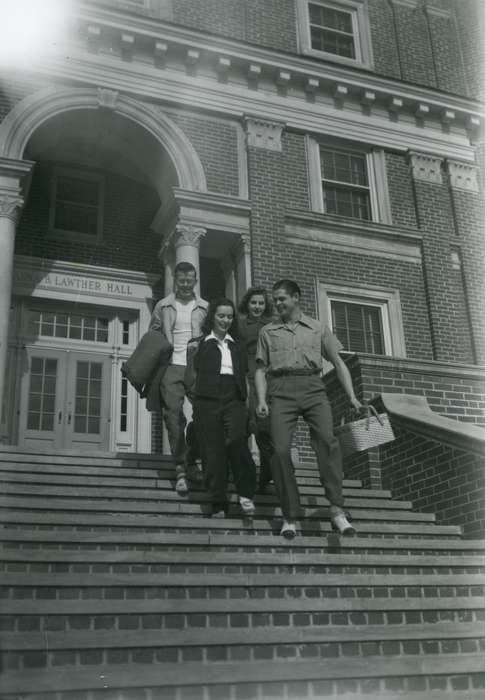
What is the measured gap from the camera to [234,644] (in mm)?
4336

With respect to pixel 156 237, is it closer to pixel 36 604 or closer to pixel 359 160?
pixel 359 160

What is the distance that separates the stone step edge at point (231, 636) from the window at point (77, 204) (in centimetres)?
1098

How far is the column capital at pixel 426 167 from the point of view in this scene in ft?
50.3

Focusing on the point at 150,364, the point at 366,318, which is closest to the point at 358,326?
the point at 366,318

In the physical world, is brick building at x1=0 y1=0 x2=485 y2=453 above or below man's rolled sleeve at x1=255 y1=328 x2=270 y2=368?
above

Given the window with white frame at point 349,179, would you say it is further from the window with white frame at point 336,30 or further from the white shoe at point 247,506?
the white shoe at point 247,506

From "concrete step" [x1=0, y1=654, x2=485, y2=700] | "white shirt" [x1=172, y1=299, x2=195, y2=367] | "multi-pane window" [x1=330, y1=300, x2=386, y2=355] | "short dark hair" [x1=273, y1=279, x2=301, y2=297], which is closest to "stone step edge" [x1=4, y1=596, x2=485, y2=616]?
"concrete step" [x1=0, y1=654, x2=485, y2=700]

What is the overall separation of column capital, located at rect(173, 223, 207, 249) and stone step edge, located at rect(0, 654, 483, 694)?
30.1 feet

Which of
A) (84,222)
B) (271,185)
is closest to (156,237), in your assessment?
(84,222)

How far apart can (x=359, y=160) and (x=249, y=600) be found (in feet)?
39.4

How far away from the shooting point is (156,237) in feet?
49.1

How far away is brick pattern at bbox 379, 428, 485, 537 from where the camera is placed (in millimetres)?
7105

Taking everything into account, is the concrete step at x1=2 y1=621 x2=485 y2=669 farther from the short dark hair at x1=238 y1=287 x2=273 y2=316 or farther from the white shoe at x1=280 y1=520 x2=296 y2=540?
the short dark hair at x1=238 y1=287 x2=273 y2=316

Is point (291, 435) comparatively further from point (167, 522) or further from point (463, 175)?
point (463, 175)
